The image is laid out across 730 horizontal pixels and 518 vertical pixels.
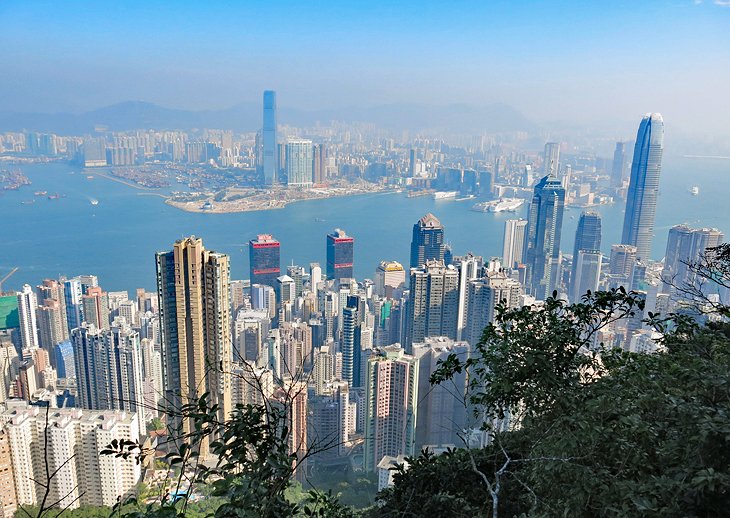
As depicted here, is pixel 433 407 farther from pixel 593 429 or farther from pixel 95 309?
pixel 95 309

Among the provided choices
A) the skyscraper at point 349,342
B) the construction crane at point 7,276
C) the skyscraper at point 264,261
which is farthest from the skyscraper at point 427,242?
the construction crane at point 7,276

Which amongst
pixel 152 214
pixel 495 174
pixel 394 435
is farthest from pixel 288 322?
pixel 495 174

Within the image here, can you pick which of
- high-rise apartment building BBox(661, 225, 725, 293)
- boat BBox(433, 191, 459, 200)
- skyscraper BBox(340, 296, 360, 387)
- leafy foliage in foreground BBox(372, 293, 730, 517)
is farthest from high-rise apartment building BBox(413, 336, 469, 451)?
boat BBox(433, 191, 459, 200)

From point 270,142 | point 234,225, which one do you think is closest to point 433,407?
point 234,225

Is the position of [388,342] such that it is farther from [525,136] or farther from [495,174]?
[525,136]

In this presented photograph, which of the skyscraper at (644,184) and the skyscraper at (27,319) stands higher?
the skyscraper at (644,184)

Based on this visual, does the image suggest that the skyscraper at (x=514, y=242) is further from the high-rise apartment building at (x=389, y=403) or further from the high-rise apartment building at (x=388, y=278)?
the high-rise apartment building at (x=389, y=403)
